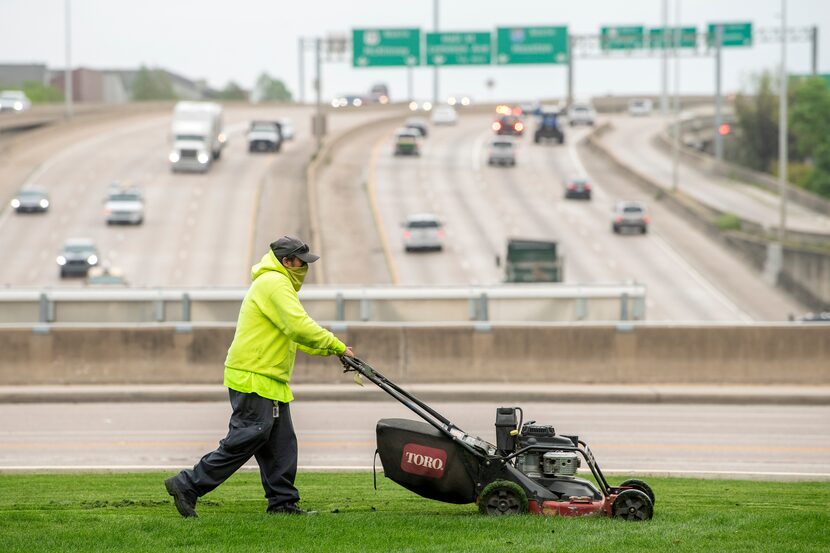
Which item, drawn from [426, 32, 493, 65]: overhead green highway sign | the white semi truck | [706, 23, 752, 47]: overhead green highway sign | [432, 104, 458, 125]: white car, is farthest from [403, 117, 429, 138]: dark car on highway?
the white semi truck

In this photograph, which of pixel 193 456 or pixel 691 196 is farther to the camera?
pixel 691 196

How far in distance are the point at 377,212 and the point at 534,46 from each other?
40.5 m

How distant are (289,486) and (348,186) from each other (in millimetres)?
67865

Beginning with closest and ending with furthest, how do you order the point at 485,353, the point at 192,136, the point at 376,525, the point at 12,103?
the point at 376,525 < the point at 485,353 < the point at 192,136 < the point at 12,103

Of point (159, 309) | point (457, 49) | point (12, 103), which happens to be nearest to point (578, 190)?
point (457, 49)

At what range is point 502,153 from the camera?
86750mm

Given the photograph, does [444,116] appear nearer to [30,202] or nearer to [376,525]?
[30,202]

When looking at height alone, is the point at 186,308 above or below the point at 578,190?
above

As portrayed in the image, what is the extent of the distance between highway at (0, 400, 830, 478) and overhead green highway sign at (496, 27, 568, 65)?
86867 mm

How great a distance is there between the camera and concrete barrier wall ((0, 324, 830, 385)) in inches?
846

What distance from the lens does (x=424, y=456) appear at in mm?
9453

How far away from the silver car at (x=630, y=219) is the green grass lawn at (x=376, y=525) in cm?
5412

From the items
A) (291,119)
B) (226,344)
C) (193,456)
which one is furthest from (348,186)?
(193,456)

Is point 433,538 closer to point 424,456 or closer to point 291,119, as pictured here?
→ point 424,456
